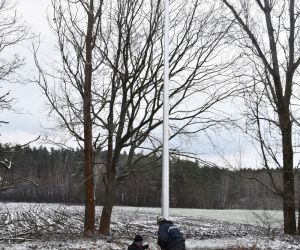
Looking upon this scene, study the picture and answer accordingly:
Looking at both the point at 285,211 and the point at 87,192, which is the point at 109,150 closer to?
the point at 87,192

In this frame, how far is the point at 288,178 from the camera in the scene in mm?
17844

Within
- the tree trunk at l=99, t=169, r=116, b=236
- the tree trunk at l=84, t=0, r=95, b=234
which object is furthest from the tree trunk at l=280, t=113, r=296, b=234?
the tree trunk at l=84, t=0, r=95, b=234

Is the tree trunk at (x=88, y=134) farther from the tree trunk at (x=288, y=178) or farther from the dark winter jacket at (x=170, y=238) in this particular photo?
the dark winter jacket at (x=170, y=238)

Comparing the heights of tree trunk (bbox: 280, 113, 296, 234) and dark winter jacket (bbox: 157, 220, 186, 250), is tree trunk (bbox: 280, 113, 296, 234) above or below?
above

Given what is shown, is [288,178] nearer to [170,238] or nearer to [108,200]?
[108,200]

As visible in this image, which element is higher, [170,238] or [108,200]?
[108,200]

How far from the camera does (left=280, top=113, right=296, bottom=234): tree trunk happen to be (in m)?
17.8

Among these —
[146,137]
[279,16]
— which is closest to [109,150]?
[146,137]

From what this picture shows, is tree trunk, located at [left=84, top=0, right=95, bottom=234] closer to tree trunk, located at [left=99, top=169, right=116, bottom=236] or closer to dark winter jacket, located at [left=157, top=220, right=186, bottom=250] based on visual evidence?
tree trunk, located at [left=99, top=169, right=116, bottom=236]

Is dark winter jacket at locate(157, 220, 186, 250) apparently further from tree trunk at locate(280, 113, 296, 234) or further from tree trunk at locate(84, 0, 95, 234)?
tree trunk at locate(280, 113, 296, 234)

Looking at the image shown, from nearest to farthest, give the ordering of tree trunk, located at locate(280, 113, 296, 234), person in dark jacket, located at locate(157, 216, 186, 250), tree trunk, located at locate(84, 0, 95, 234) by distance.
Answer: person in dark jacket, located at locate(157, 216, 186, 250) → tree trunk, located at locate(84, 0, 95, 234) → tree trunk, located at locate(280, 113, 296, 234)

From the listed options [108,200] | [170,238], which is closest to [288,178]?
[108,200]

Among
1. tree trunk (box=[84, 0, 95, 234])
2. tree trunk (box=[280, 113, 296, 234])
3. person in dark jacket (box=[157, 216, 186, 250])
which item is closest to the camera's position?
person in dark jacket (box=[157, 216, 186, 250])

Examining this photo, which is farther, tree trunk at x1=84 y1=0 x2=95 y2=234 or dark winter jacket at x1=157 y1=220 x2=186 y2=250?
tree trunk at x1=84 y1=0 x2=95 y2=234
